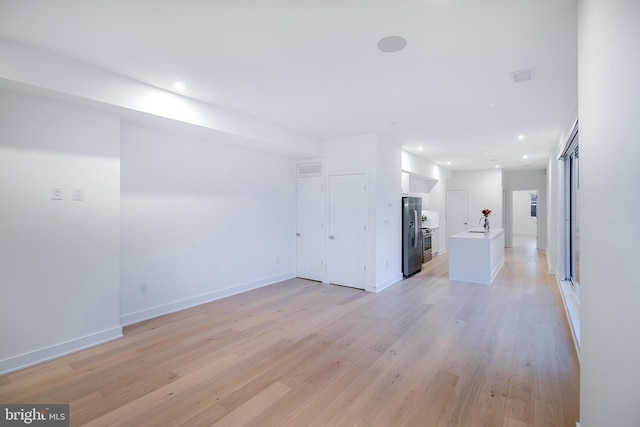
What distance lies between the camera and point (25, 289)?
280cm

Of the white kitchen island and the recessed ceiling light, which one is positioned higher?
the recessed ceiling light

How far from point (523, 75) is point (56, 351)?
546 cm

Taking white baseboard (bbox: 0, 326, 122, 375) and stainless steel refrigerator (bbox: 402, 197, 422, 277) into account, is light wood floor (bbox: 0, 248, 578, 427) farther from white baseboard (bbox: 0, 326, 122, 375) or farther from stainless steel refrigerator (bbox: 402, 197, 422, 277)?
stainless steel refrigerator (bbox: 402, 197, 422, 277)

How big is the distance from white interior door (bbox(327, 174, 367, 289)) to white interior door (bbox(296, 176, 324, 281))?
0.24 metres

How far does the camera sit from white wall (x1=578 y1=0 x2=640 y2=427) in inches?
37.6

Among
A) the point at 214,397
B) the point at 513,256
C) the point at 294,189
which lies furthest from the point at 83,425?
the point at 513,256

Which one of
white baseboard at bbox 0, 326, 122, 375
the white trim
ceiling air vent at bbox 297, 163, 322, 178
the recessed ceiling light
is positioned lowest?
white baseboard at bbox 0, 326, 122, 375

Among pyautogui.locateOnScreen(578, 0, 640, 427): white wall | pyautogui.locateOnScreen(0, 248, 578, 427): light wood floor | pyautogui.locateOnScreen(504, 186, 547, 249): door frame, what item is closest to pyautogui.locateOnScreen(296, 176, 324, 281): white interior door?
pyautogui.locateOnScreen(0, 248, 578, 427): light wood floor

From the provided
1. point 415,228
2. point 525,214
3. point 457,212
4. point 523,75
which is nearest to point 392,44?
point 523,75

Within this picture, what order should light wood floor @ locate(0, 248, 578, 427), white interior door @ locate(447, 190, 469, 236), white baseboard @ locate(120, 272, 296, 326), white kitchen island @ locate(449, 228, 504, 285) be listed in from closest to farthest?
light wood floor @ locate(0, 248, 578, 427), white baseboard @ locate(120, 272, 296, 326), white kitchen island @ locate(449, 228, 504, 285), white interior door @ locate(447, 190, 469, 236)

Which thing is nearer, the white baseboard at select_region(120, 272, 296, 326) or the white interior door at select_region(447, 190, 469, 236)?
the white baseboard at select_region(120, 272, 296, 326)

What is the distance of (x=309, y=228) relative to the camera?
6.14 m

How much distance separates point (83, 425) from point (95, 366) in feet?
3.07

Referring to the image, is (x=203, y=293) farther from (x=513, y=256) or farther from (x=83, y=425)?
(x=513, y=256)
